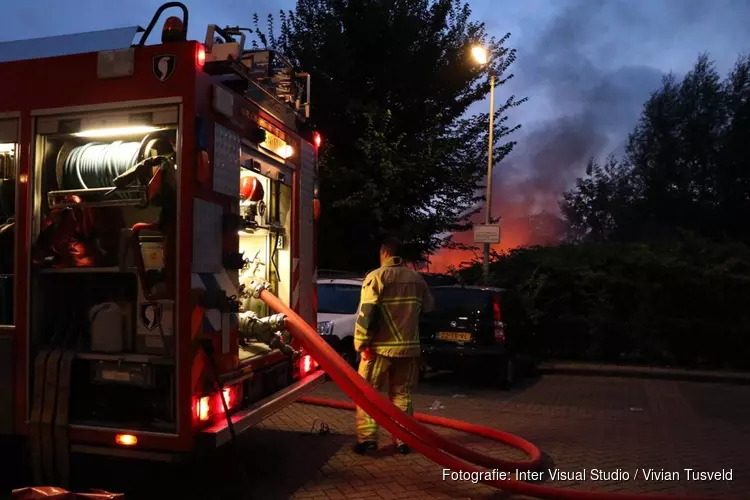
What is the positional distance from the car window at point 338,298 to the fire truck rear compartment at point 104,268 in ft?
20.2

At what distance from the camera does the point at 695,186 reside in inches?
981

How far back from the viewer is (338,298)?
10.4m

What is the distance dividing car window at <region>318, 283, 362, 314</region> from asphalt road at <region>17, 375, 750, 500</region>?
61.4 inches

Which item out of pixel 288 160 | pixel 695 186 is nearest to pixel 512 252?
→ pixel 288 160

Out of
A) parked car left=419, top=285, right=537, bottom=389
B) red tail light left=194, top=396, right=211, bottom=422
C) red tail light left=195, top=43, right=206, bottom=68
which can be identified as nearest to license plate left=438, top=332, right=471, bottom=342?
parked car left=419, top=285, right=537, bottom=389

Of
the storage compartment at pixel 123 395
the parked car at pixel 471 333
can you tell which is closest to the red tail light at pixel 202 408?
the storage compartment at pixel 123 395

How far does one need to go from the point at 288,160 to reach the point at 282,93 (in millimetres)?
537

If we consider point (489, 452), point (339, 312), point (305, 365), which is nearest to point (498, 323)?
point (339, 312)

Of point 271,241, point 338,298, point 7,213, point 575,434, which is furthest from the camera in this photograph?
point 338,298

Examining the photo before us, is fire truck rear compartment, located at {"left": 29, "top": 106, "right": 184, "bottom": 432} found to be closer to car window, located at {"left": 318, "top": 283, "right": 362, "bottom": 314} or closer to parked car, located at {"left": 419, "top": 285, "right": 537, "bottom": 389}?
parked car, located at {"left": 419, "top": 285, "right": 537, "bottom": 389}

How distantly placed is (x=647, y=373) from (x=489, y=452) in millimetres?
6035

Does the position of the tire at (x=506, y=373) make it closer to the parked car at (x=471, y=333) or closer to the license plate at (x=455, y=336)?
the parked car at (x=471, y=333)

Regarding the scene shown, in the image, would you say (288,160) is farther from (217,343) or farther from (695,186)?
(695,186)

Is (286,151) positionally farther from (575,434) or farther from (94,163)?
(575,434)
